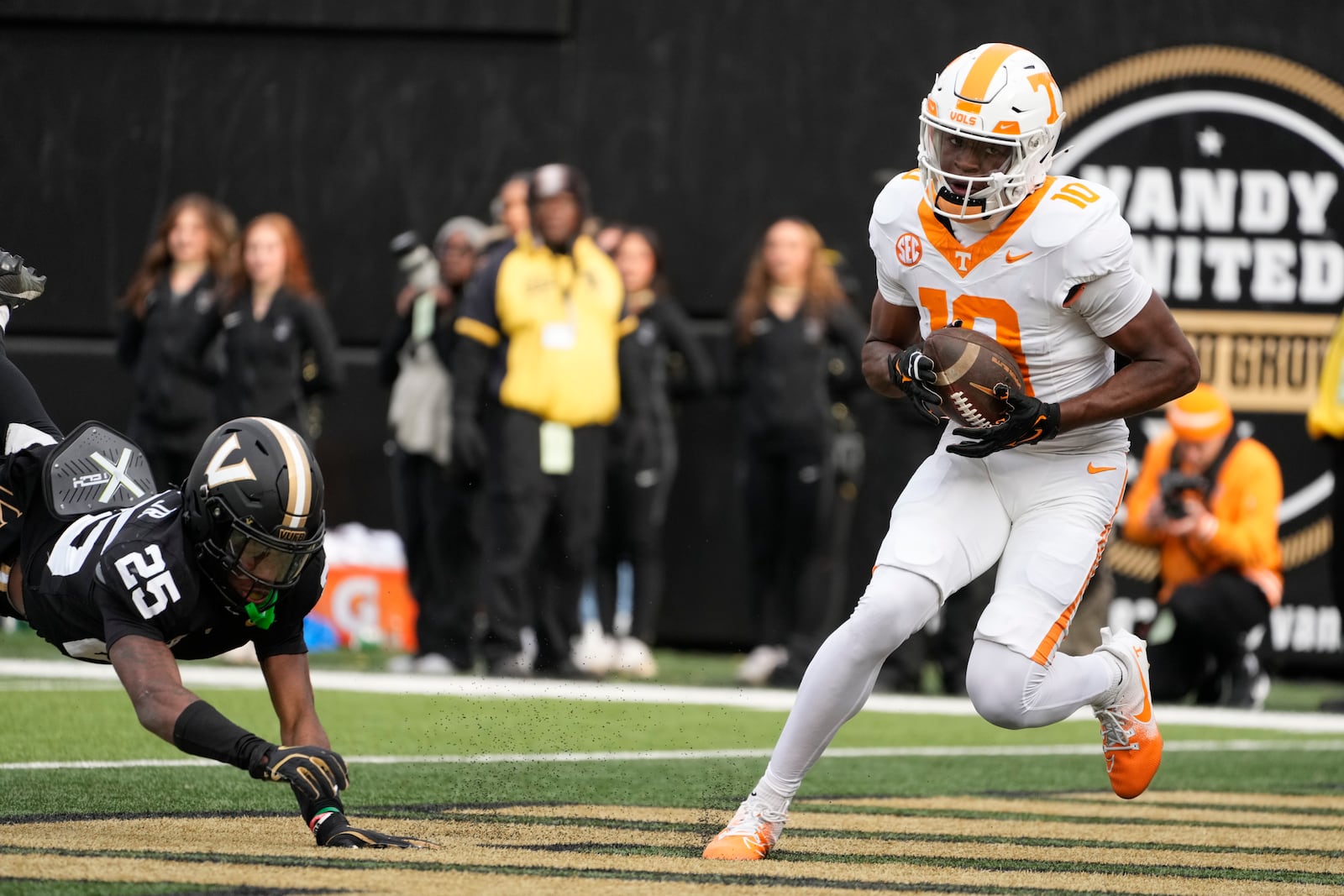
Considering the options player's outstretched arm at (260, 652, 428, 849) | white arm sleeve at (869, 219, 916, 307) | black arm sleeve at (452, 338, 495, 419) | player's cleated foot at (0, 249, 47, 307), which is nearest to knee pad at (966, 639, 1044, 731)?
white arm sleeve at (869, 219, 916, 307)

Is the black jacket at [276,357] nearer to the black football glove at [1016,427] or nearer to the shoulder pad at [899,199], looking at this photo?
the shoulder pad at [899,199]

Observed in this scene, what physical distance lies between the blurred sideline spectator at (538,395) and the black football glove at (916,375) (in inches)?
180

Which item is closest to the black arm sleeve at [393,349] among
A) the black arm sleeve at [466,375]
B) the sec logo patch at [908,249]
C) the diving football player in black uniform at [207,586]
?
the black arm sleeve at [466,375]

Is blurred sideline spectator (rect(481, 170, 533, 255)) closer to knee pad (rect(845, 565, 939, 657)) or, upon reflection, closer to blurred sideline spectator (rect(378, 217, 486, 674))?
blurred sideline spectator (rect(378, 217, 486, 674))

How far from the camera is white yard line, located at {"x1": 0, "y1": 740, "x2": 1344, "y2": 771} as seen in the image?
6.17 m

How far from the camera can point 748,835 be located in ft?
15.4

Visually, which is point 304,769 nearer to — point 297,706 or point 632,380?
point 297,706

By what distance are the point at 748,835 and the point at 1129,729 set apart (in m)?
1.12

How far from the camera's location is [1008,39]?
10977 millimetres

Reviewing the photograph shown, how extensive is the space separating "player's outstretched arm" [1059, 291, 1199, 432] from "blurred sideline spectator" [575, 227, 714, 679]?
4.95 metres

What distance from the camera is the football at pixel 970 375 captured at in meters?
4.81

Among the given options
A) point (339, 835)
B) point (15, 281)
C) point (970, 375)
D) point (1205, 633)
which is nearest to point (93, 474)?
point (15, 281)

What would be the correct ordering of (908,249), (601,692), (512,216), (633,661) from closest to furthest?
(908,249)
(601,692)
(633,661)
(512,216)

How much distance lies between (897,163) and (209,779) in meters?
6.17
